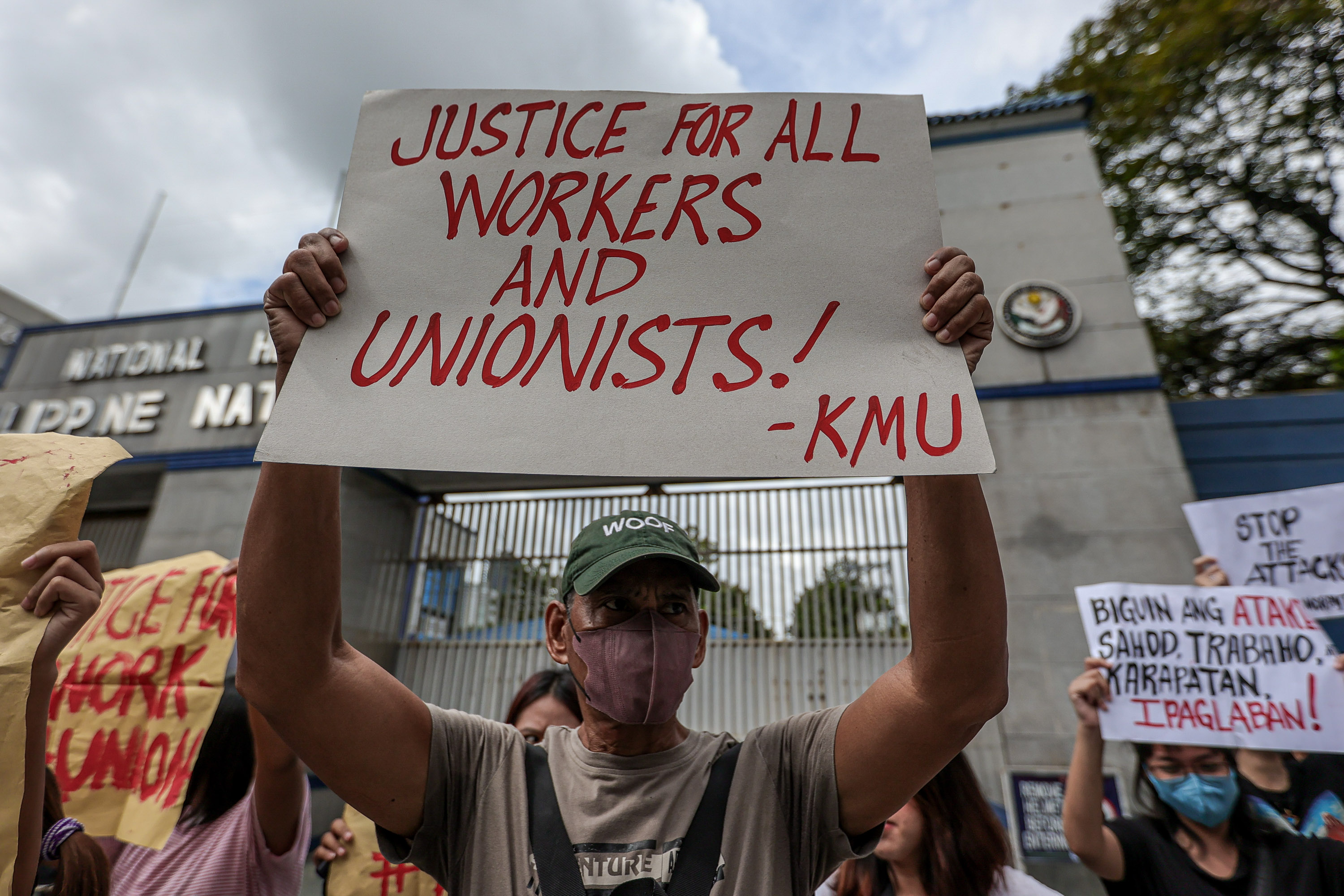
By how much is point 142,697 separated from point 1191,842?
3575 mm

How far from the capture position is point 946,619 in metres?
1.21

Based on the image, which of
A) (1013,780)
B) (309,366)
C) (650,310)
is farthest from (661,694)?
(1013,780)

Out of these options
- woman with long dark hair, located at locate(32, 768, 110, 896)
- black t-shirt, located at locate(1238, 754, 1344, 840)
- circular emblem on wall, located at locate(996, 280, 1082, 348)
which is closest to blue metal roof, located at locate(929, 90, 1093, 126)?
circular emblem on wall, located at locate(996, 280, 1082, 348)

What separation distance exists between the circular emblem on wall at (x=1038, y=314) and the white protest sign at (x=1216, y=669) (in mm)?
3630

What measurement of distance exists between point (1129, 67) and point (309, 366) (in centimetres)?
1121

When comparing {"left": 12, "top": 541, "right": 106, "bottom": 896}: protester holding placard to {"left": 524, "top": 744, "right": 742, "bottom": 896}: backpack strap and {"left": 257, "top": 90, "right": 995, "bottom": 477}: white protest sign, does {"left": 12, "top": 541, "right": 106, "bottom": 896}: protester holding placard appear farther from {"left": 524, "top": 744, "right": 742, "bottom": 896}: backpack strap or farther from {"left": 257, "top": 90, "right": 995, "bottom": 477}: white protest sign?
{"left": 524, "top": 744, "right": 742, "bottom": 896}: backpack strap

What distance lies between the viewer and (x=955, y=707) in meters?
1.21

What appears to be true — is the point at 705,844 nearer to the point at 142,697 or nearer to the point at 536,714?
the point at 536,714

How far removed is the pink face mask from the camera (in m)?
1.38

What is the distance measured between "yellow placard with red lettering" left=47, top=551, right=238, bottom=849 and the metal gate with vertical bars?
4415 millimetres

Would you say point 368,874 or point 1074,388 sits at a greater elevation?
point 1074,388

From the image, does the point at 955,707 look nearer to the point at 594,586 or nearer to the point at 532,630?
the point at 594,586

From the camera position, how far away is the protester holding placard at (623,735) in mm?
1186

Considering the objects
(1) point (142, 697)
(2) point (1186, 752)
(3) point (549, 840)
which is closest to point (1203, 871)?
(2) point (1186, 752)
